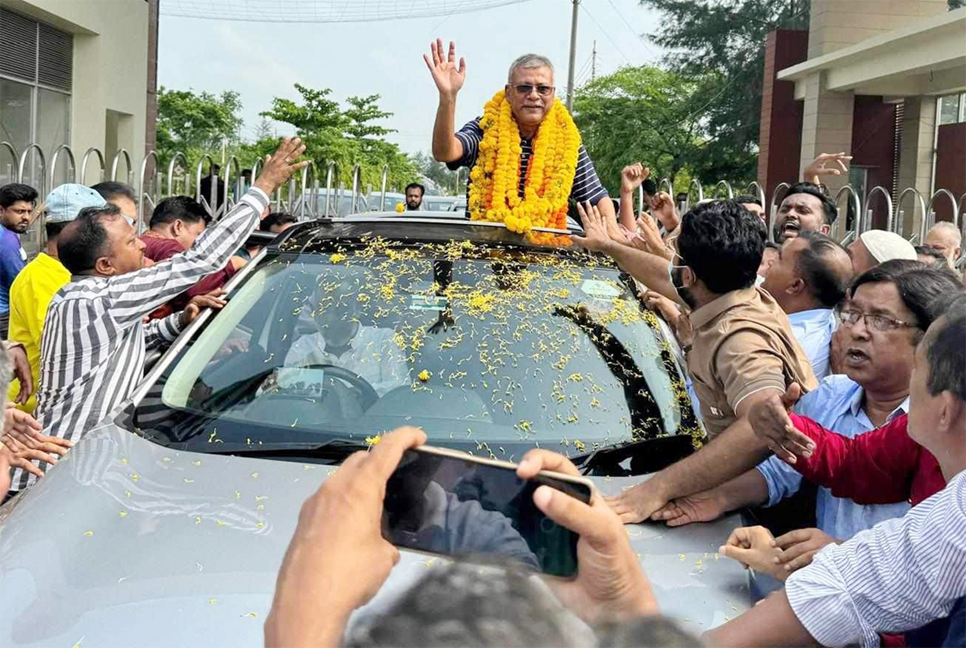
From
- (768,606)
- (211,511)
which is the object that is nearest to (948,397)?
(768,606)

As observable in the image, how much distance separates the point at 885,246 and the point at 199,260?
2796 mm

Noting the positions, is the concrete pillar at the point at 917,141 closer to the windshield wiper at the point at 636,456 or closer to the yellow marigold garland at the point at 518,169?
the yellow marigold garland at the point at 518,169

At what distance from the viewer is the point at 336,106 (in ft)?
113

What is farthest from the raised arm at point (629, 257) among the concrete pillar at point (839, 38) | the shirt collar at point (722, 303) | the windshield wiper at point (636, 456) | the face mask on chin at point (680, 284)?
the concrete pillar at point (839, 38)

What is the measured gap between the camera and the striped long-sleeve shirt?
3.39 meters

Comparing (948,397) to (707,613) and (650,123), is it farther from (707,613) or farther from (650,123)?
(650,123)

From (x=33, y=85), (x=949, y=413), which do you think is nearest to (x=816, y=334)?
(x=949, y=413)

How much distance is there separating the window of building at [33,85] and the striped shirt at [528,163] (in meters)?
11.6

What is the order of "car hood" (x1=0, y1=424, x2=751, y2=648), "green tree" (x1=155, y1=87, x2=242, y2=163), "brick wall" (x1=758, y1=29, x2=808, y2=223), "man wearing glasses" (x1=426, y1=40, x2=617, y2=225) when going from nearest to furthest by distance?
"car hood" (x1=0, y1=424, x2=751, y2=648), "man wearing glasses" (x1=426, y1=40, x2=617, y2=225), "brick wall" (x1=758, y1=29, x2=808, y2=223), "green tree" (x1=155, y1=87, x2=242, y2=163)

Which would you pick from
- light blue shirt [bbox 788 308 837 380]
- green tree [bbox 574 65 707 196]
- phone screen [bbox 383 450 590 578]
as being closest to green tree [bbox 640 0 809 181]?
green tree [bbox 574 65 707 196]

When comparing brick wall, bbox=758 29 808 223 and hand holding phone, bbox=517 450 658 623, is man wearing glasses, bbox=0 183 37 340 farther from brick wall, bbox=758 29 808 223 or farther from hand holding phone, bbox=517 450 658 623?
brick wall, bbox=758 29 808 223

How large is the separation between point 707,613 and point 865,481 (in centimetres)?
60

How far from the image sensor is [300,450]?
9.32 ft

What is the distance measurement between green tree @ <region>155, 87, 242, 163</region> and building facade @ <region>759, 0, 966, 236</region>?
2696 centimetres
